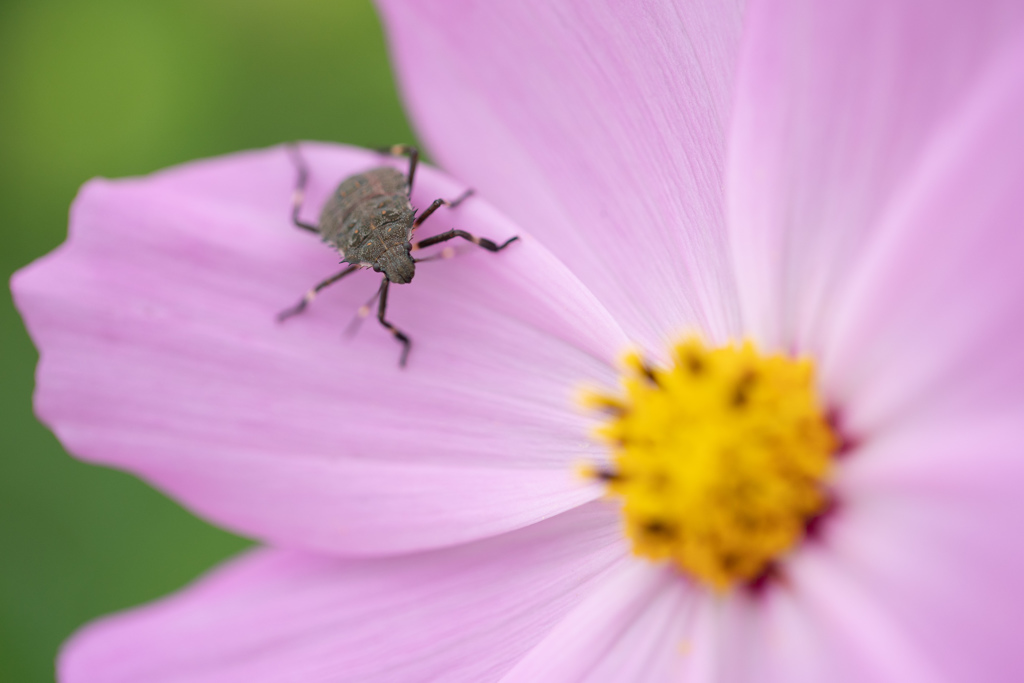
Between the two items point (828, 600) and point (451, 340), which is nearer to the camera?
point (828, 600)

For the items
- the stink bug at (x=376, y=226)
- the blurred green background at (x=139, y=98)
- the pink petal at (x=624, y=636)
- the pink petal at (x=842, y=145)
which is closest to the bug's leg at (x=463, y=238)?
the stink bug at (x=376, y=226)

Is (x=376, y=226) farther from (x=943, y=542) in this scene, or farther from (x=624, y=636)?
(x=943, y=542)

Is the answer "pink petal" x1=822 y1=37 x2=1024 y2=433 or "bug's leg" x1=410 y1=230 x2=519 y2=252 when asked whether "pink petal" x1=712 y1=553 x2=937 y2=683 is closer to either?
"pink petal" x1=822 y1=37 x2=1024 y2=433

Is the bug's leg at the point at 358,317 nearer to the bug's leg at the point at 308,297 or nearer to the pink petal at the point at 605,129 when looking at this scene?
the bug's leg at the point at 308,297

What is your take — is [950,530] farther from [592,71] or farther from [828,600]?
[592,71]

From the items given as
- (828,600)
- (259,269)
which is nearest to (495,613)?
(828,600)

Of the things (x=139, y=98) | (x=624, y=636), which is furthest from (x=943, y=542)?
(x=139, y=98)

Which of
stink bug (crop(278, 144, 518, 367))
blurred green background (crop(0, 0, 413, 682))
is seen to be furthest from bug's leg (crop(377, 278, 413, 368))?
blurred green background (crop(0, 0, 413, 682))
